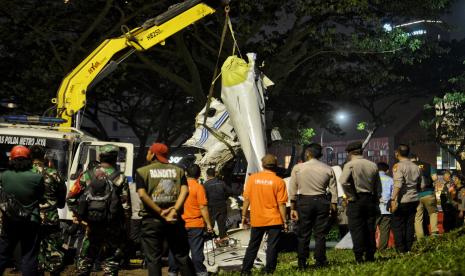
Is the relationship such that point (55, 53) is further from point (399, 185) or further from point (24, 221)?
point (24, 221)

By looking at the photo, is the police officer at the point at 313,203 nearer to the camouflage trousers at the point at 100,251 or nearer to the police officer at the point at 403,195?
the police officer at the point at 403,195

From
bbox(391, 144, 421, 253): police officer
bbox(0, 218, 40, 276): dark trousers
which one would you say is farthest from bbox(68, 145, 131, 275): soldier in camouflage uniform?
bbox(391, 144, 421, 253): police officer

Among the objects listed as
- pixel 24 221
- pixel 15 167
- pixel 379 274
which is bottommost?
pixel 379 274

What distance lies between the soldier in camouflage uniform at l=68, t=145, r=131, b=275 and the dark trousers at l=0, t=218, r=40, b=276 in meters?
0.61

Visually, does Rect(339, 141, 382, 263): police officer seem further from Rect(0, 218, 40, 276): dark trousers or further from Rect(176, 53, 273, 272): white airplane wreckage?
Rect(0, 218, 40, 276): dark trousers

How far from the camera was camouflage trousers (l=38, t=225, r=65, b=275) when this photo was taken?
33.6 ft

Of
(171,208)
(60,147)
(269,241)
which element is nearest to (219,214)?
(60,147)

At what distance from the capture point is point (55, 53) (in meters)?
23.8

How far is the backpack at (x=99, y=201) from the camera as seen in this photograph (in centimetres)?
895

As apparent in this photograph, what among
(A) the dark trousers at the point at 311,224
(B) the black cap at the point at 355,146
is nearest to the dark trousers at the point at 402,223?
(B) the black cap at the point at 355,146

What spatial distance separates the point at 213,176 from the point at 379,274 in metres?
7.00

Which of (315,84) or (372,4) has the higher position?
(372,4)

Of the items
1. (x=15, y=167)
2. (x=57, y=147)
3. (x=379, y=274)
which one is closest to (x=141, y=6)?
(x=57, y=147)

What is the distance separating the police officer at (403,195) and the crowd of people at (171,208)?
0.06 feet
